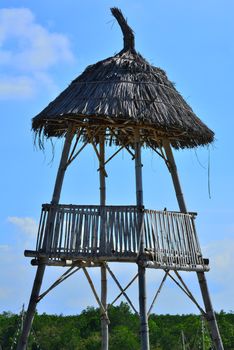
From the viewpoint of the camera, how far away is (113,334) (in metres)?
34.2

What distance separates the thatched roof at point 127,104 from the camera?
15.2 meters

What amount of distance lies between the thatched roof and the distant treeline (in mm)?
17917

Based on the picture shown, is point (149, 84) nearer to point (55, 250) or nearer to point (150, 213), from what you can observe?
point (150, 213)

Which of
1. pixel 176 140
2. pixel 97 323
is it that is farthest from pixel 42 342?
pixel 176 140

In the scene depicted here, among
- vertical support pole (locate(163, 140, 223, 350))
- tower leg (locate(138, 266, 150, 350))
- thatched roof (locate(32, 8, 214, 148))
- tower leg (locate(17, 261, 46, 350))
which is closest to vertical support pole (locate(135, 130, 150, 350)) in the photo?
tower leg (locate(138, 266, 150, 350))

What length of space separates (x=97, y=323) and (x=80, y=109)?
23.4 m

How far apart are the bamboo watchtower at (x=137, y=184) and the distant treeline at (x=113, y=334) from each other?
56.8 feet

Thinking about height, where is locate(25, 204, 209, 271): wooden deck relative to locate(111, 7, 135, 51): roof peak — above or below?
below

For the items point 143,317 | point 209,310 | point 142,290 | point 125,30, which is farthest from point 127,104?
point 209,310

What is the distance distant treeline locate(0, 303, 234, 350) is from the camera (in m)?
34.0

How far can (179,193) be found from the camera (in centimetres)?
1656

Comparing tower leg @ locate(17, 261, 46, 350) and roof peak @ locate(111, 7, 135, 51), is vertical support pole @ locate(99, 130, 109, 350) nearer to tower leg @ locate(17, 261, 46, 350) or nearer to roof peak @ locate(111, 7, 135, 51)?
roof peak @ locate(111, 7, 135, 51)

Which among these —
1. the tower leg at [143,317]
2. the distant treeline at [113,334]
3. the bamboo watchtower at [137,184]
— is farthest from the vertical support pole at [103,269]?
the distant treeline at [113,334]

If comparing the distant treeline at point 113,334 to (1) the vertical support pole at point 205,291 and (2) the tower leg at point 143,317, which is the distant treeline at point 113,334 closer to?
(1) the vertical support pole at point 205,291
